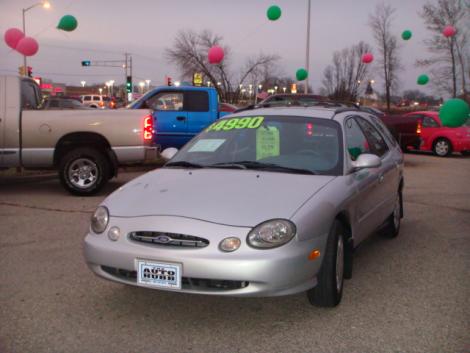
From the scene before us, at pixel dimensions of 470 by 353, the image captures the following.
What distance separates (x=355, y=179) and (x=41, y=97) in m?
7.09

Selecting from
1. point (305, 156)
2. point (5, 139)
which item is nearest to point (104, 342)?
point (305, 156)

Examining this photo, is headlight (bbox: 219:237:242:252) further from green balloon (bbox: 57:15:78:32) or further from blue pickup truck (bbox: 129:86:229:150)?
green balloon (bbox: 57:15:78:32)

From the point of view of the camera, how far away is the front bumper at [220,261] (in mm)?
3406

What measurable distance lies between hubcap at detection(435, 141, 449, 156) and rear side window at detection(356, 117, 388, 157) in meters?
12.7

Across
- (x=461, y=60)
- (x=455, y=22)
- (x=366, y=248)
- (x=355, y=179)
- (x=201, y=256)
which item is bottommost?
(x=366, y=248)

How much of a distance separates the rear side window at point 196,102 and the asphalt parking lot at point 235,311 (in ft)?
19.8

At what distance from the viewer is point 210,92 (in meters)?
11.9

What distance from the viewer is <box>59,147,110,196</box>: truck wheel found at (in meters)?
8.94

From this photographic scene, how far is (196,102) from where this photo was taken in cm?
1176

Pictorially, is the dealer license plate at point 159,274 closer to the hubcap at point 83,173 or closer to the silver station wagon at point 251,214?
the silver station wagon at point 251,214

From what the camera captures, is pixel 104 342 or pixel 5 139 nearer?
pixel 104 342

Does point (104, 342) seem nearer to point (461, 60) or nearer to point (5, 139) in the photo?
point (5, 139)

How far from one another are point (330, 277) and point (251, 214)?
0.79 metres

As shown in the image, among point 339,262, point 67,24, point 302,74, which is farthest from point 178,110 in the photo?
point 302,74
